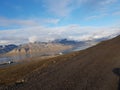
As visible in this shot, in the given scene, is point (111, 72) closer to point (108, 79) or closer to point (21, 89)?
point (108, 79)

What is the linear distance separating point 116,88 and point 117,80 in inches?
107

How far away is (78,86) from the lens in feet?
61.5

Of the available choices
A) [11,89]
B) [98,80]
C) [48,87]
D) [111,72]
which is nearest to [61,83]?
[48,87]

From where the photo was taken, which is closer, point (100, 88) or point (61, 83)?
point (100, 88)

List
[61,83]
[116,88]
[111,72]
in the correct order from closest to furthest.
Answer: [116,88], [61,83], [111,72]

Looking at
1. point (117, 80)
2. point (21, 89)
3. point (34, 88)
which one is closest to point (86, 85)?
point (117, 80)

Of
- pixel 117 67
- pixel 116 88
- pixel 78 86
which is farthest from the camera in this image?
pixel 117 67

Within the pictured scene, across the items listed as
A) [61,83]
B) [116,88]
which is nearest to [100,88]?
[116,88]

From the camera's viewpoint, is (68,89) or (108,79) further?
(108,79)

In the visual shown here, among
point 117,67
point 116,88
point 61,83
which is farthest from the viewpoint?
point 117,67

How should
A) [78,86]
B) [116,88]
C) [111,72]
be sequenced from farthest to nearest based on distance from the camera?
1. [111,72]
2. [78,86]
3. [116,88]

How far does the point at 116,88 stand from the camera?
17.3 m

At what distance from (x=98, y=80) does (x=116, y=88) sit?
135 inches

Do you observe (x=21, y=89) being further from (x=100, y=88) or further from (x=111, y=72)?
(x=111, y=72)
